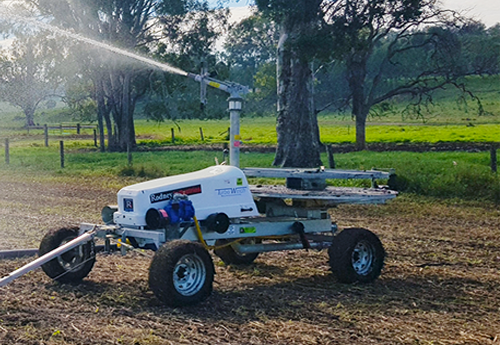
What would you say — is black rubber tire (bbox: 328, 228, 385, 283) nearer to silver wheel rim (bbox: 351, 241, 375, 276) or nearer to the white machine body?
silver wheel rim (bbox: 351, 241, 375, 276)

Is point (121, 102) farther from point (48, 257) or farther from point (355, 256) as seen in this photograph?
point (48, 257)

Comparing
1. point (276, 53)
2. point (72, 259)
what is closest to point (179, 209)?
point (72, 259)

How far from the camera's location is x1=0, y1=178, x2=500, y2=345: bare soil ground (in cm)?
693

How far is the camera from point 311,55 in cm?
2433

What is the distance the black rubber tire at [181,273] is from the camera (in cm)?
772

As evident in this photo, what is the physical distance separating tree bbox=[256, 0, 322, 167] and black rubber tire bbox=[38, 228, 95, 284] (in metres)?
16.5

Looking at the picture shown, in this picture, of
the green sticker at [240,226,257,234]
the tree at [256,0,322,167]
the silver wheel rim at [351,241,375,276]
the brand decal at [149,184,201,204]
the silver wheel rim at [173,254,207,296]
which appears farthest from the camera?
the tree at [256,0,322,167]

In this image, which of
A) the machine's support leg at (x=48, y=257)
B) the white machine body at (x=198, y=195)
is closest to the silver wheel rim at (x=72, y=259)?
the machine's support leg at (x=48, y=257)

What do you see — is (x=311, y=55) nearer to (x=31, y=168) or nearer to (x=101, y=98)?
(x=31, y=168)

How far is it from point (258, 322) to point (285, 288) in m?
1.66

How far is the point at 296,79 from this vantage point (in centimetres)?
2586

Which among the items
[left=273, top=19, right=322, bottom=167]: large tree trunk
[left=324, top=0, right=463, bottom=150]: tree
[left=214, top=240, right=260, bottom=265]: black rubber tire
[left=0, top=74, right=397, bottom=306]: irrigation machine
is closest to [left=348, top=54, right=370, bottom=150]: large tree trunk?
[left=324, top=0, right=463, bottom=150]: tree

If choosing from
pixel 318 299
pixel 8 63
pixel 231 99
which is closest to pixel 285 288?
pixel 318 299

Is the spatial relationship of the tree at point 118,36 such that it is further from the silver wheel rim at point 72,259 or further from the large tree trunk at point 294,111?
the silver wheel rim at point 72,259
